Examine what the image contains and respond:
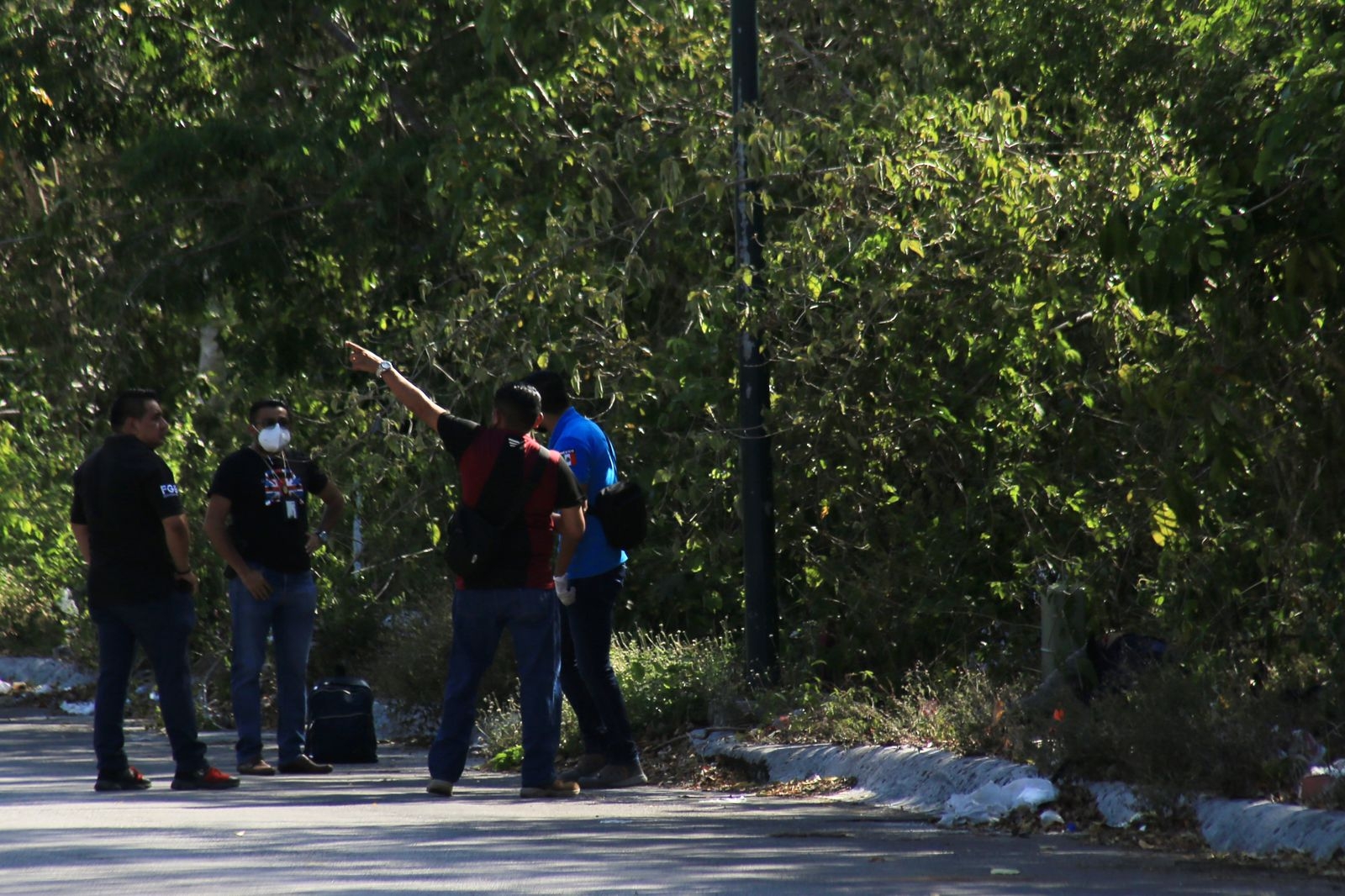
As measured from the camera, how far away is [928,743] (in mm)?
9258

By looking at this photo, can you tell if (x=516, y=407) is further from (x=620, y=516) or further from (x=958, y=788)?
(x=958, y=788)

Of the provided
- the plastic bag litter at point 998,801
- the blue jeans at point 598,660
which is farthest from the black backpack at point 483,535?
the plastic bag litter at point 998,801

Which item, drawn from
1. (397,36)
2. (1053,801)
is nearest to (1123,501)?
(1053,801)

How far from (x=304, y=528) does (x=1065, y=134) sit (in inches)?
239

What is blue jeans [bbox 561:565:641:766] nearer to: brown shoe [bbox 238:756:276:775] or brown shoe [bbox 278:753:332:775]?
brown shoe [bbox 278:753:332:775]

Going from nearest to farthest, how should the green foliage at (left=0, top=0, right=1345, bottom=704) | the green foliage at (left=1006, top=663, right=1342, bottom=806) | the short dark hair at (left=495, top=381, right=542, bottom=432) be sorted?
the green foliage at (left=1006, top=663, right=1342, bottom=806) < the green foliage at (left=0, top=0, right=1345, bottom=704) < the short dark hair at (left=495, top=381, right=542, bottom=432)

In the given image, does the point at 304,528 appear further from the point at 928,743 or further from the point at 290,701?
the point at 928,743

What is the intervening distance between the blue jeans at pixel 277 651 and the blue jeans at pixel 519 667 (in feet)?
4.56

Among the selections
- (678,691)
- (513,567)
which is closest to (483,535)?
(513,567)

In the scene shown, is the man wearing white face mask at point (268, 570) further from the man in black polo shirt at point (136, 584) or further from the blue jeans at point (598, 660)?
the blue jeans at point (598, 660)

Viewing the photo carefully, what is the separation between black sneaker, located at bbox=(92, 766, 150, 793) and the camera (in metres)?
9.55

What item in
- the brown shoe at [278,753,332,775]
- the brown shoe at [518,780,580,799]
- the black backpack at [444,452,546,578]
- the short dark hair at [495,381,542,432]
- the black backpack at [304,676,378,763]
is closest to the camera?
the black backpack at [444,452,546,578]

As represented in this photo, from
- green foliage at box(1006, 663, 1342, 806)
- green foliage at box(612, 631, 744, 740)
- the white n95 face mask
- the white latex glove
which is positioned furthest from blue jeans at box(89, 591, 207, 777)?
green foliage at box(1006, 663, 1342, 806)

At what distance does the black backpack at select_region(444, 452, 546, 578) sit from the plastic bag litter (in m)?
2.45
